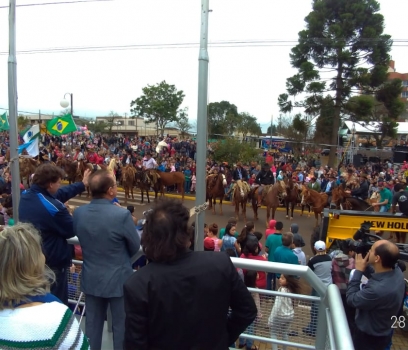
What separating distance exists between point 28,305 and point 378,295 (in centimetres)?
285

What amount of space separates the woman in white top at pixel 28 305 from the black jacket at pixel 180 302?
313 mm

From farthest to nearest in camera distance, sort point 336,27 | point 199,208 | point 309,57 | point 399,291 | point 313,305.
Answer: point 309,57, point 336,27, point 399,291, point 313,305, point 199,208

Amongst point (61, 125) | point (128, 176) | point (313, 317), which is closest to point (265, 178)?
point (128, 176)

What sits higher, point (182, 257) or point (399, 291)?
point (182, 257)

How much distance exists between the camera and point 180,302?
1.96 metres

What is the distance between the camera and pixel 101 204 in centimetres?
306

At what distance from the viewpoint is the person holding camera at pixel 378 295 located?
132 inches

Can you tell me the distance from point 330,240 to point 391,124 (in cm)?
2512

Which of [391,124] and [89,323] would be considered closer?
[89,323]

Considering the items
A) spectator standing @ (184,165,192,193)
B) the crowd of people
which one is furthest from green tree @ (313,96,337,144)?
the crowd of people

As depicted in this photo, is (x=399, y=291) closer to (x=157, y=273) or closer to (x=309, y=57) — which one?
(x=157, y=273)

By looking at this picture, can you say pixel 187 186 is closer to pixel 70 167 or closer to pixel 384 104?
pixel 70 167

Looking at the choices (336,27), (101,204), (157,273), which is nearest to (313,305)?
(157,273)

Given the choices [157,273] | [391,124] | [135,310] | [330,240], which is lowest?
[330,240]
